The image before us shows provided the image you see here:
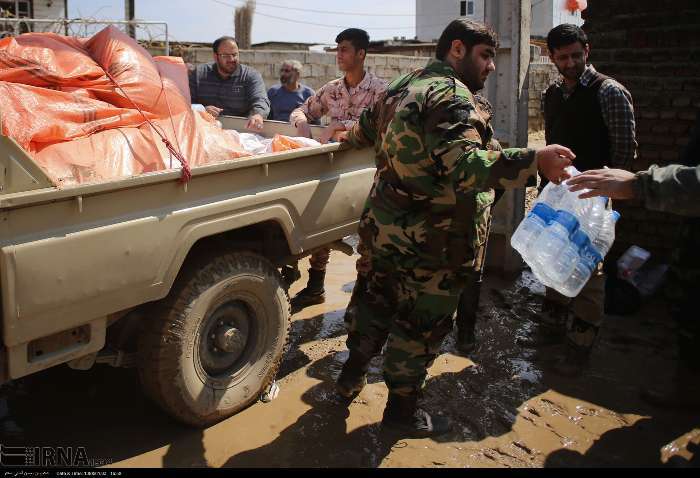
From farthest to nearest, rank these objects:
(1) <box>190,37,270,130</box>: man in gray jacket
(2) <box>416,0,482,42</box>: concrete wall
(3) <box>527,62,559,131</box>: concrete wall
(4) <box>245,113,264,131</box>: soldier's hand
A: (2) <box>416,0,482,42</box>: concrete wall → (3) <box>527,62,559,131</box>: concrete wall → (1) <box>190,37,270,130</box>: man in gray jacket → (4) <box>245,113,264,131</box>: soldier's hand

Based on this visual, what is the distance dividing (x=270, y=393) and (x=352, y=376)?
17.9 inches

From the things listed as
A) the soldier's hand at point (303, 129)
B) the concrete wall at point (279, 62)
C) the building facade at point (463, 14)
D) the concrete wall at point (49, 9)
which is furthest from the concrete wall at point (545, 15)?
the soldier's hand at point (303, 129)

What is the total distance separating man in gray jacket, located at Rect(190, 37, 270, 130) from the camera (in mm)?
5332

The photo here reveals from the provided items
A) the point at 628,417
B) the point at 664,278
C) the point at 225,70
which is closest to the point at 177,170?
the point at 628,417

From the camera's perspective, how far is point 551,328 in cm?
425

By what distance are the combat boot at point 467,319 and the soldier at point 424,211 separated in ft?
3.14

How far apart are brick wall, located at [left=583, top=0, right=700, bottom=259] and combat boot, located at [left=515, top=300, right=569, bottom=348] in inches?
49.8

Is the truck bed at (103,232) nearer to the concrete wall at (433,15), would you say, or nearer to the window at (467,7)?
the window at (467,7)

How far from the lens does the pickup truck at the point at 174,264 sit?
7.27 feet

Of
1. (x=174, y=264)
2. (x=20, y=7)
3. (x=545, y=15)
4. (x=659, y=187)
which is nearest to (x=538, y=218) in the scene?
(x=659, y=187)

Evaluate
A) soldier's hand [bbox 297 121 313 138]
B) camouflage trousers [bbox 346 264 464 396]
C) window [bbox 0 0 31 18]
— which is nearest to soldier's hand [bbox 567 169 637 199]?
camouflage trousers [bbox 346 264 464 396]

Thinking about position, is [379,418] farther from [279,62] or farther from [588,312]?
[279,62]

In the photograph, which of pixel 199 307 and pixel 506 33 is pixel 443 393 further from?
pixel 506 33

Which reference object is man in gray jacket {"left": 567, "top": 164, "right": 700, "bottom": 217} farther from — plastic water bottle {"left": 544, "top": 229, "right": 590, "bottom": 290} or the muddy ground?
the muddy ground
